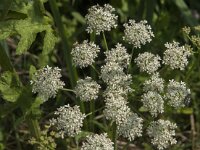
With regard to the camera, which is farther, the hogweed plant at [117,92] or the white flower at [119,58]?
the white flower at [119,58]

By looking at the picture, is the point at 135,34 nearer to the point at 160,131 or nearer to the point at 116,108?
the point at 116,108

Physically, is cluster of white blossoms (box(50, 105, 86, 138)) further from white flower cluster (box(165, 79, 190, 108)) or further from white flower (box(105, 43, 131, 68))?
white flower cluster (box(165, 79, 190, 108))

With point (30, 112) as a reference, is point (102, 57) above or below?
above

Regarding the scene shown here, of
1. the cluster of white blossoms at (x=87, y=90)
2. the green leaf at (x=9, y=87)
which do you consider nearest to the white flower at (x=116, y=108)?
the cluster of white blossoms at (x=87, y=90)

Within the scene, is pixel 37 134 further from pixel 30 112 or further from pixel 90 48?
pixel 90 48

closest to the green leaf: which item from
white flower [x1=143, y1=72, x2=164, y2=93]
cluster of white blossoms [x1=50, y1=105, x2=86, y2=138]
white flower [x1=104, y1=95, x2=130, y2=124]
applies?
cluster of white blossoms [x1=50, y1=105, x2=86, y2=138]

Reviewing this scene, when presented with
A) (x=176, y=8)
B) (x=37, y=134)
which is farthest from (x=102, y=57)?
(x=37, y=134)

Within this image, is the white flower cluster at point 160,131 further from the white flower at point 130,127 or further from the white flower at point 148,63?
the white flower at point 148,63

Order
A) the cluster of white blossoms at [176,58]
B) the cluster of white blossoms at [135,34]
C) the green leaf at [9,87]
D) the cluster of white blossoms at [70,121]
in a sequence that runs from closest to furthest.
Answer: the cluster of white blossoms at [70,121]
the cluster of white blossoms at [176,58]
the cluster of white blossoms at [135,34]
the green leaf at [9,87]
